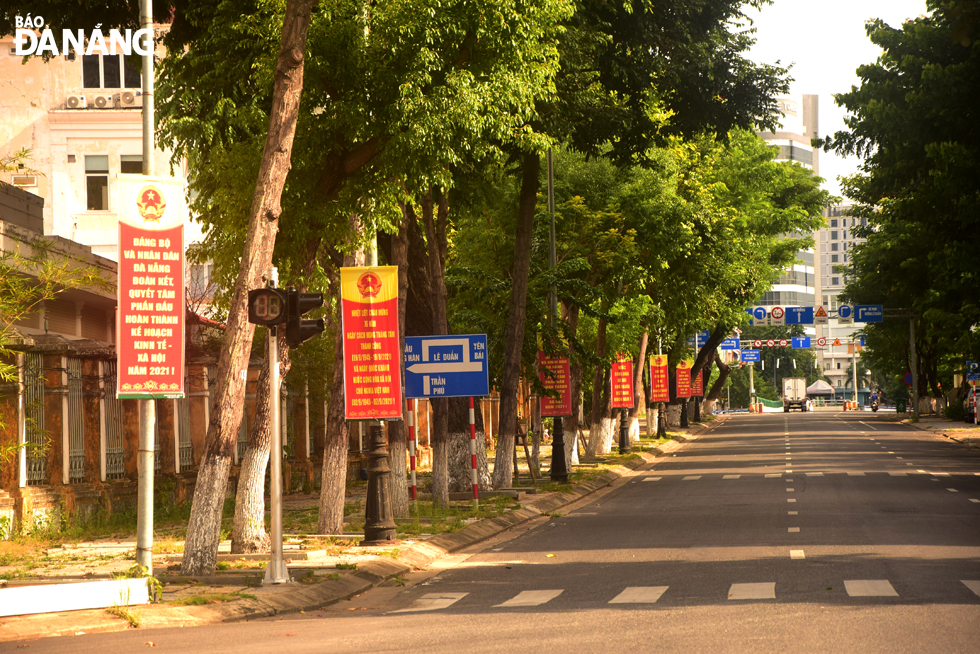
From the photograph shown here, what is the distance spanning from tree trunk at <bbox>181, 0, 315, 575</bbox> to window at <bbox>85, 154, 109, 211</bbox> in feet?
87.0

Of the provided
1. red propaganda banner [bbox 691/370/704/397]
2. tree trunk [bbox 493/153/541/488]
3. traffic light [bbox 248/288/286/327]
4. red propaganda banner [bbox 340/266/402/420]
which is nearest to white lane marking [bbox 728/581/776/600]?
traffic light [bbox 248/288/286/327]

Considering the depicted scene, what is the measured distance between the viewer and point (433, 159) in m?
16.3

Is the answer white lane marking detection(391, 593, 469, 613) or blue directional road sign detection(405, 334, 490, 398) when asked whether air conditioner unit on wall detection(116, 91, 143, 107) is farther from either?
white lane marking detection(391, 593, 469, 613)

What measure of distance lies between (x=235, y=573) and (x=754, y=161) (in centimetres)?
4344

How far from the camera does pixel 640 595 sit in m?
12.1

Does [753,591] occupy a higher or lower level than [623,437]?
higher

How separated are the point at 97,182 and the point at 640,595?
104ft

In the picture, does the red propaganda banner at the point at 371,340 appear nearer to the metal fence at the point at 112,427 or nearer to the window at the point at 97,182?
the metal fence at the point at 112,427

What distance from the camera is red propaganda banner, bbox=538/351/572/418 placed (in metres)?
30.0

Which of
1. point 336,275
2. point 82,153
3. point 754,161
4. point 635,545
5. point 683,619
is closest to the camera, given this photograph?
point 683,619

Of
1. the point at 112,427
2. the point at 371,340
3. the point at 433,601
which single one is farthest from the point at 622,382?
the point at 433,601

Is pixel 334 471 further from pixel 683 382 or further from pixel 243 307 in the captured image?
pixel 683 382

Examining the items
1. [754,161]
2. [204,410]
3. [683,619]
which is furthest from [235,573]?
[754,161]

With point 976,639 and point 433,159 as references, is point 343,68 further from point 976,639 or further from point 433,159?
point 976,639
